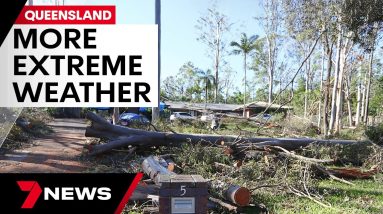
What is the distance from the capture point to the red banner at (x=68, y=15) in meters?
8.41

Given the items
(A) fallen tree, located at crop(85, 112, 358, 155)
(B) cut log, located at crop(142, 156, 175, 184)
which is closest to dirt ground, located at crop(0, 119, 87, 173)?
(A) fallen tree, located at crop(85, 112, 358, 155)

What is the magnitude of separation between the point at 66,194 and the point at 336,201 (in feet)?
15.5

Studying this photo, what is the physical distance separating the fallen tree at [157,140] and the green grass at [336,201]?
7.90 feet

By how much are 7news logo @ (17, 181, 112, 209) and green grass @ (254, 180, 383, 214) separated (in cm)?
292

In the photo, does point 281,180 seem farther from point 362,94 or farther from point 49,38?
point 362,94

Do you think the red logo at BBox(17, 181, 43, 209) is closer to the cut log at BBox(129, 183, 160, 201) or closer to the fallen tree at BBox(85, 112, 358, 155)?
the cut log at BBox(129, 183, 160, 201)

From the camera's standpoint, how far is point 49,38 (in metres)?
7.36

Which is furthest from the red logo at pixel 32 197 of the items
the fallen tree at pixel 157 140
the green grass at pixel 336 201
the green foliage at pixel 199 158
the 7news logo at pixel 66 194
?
the fallen tree at pixel 157 140

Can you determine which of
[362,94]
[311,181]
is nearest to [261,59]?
[362,94]

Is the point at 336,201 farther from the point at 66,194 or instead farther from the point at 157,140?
the point at 157,140

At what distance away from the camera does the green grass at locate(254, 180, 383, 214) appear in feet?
21.1

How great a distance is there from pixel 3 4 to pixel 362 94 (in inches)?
1677

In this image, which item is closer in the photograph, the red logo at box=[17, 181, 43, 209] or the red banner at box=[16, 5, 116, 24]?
the red logo at box=[17, 181, 43, 209]

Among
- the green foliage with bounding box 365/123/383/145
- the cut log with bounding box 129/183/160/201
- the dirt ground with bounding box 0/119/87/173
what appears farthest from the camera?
the green foliage with bounding box 365/123/383/145
